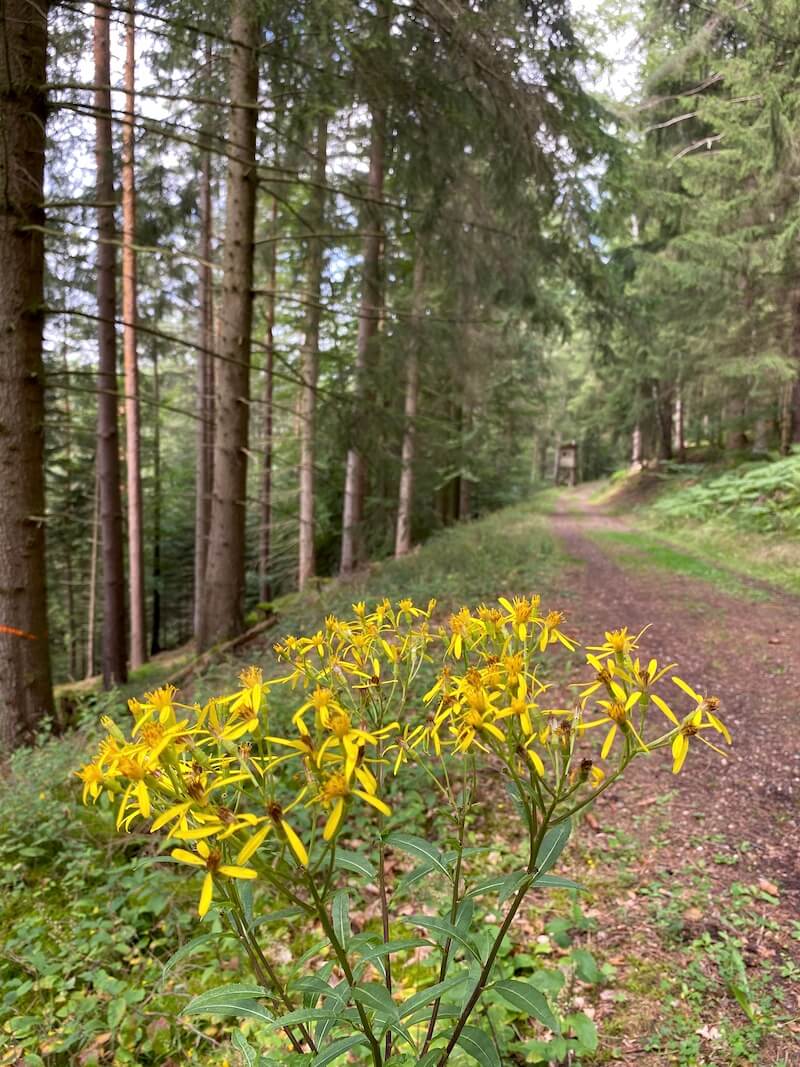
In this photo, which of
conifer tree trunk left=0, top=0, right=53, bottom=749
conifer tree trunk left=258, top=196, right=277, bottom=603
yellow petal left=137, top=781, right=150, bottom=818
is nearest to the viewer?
yellow petal left=137, top=781, right=150, bottom=818

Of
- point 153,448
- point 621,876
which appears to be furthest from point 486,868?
point 153,448

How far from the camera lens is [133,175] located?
786 cm

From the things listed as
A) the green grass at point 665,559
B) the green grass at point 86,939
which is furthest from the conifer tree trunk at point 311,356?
the green grass at point 665,559

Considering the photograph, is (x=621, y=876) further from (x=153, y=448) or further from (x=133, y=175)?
(x=153, y=448)

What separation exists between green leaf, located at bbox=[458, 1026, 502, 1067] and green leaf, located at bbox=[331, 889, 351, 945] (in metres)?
0.30

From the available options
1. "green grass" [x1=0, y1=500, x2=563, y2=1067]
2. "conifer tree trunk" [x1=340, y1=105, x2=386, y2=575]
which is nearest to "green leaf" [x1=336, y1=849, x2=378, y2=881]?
"green grass" [x1=0, y1=500, x2=563, y2=1067]

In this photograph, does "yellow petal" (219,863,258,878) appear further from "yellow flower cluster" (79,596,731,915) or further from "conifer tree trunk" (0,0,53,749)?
"conifer tree trunk" (0,0,53,749)

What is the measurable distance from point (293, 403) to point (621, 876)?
42.5 feet

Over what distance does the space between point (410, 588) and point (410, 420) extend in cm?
223

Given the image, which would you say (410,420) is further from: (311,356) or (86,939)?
(86,939)

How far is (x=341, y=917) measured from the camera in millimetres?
1258

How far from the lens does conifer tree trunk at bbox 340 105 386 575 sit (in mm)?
7016

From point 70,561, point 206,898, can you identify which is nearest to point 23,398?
point 206,898

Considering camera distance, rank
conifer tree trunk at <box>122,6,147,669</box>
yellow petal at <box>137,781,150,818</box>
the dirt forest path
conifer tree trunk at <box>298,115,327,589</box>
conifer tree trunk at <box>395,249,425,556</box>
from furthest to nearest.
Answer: conifer tree trunk at <box>395,249,425,556</box> → conifer tree trunk at <box>122,6,147,669</box> → conifer tree trunk at <box>298,115,327,589</box> → the dirt forest path → yellow petal at <box>137,781,150,818</box>
